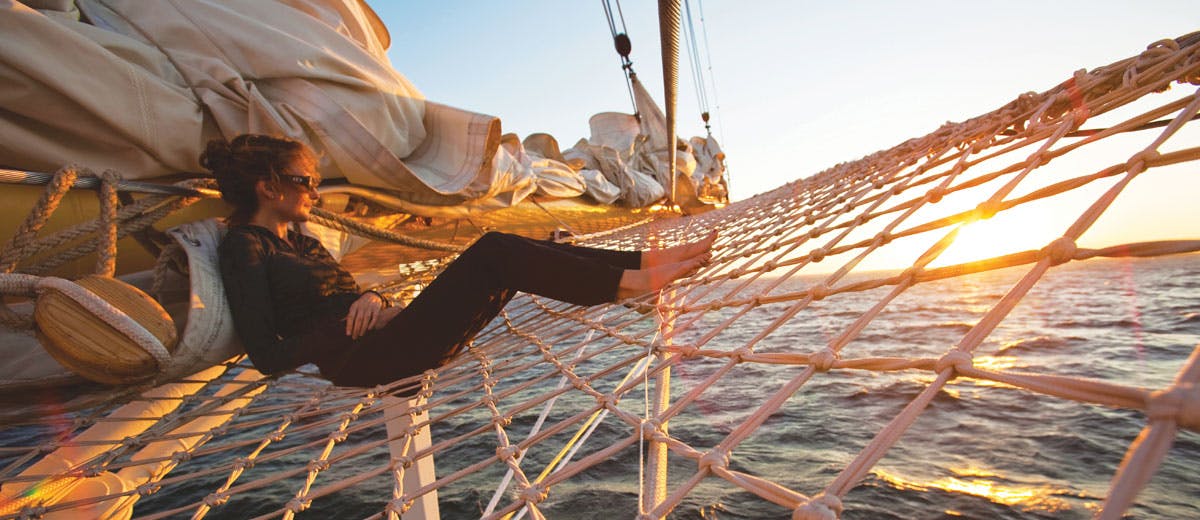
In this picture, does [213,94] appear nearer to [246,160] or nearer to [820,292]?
[246,160]

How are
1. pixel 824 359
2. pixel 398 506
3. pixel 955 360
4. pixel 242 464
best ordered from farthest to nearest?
pixel 242 464
pixel 398 506
pixel 824 359
pixel 955 360

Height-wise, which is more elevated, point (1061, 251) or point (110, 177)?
point (110, 177)

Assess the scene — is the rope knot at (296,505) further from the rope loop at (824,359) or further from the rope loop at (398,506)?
the rope loop at (824,359)

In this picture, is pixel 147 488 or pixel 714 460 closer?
pixel 714 460

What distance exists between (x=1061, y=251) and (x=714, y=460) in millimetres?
386

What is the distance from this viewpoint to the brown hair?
122 cm

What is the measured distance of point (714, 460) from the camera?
487 millimetres

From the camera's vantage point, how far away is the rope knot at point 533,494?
0.60 m

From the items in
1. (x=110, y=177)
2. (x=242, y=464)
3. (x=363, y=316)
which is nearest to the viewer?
(x=242, y=464)

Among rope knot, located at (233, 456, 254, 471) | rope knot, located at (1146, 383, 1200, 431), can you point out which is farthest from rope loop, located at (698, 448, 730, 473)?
rope knot, located at (233, 456, 254, 471)

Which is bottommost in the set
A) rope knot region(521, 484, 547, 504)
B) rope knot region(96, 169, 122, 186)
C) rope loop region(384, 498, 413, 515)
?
rope loop region(384, 498, 413, 515)

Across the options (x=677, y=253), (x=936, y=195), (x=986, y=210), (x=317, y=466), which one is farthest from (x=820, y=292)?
(x=317, y=466)

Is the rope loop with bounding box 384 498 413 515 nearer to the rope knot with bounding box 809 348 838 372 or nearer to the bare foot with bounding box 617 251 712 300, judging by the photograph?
the rope knot with bounding box 809 348 838 372

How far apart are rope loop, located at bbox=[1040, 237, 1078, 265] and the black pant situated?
84cm
